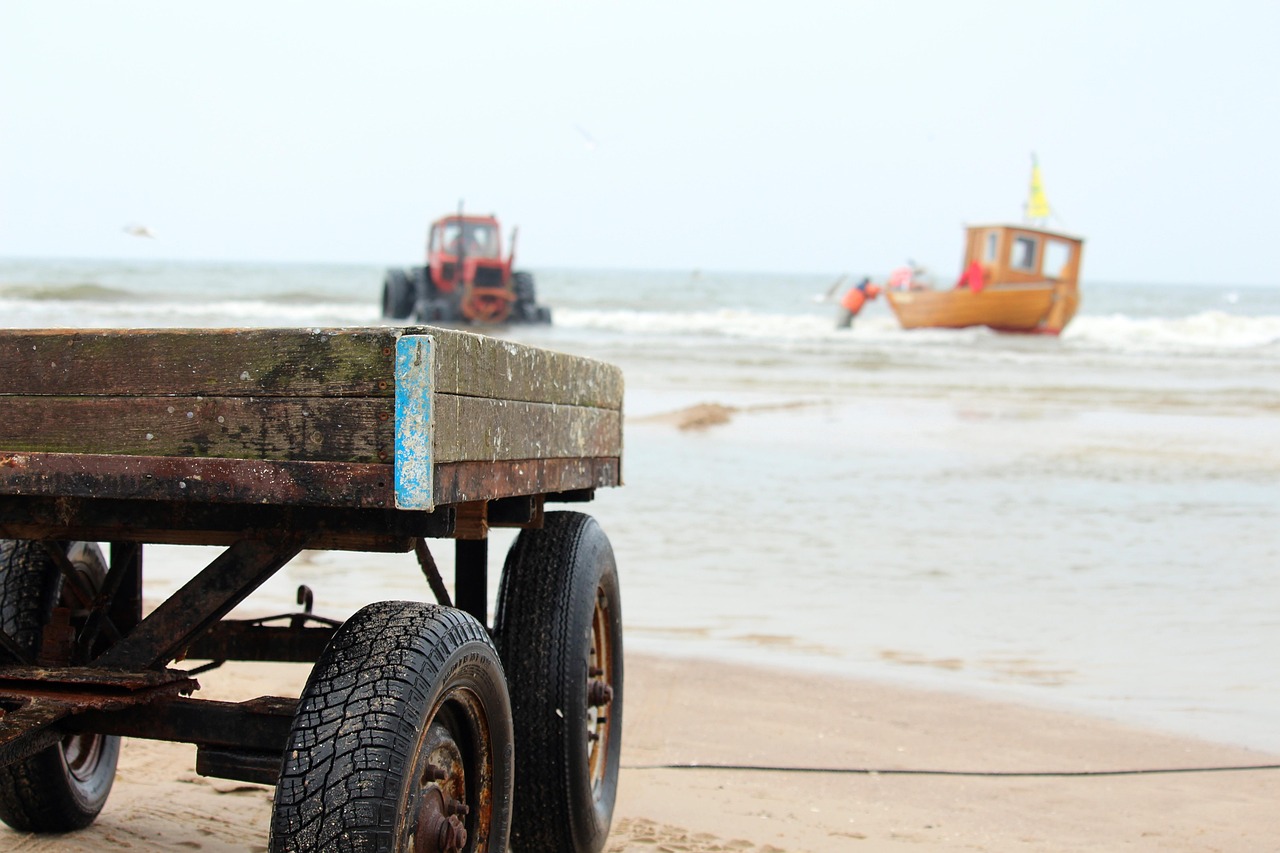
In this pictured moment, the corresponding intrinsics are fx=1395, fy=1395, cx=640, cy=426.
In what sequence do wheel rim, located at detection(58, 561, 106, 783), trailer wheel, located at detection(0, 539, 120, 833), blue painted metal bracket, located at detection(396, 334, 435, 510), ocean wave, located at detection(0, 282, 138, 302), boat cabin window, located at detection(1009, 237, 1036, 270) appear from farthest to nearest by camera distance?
ocean wave, located at detection(0, 282, 138, 302)
boat cabin window, located at detection(1009, 237, 1036, 270)
wheel rim, located at detection(58, 561, 106, 783)
trailer wheel, located at detection(0, 539, 120, 833)
blue painted metal bracket, located at detection(396, 334, 435, 510)

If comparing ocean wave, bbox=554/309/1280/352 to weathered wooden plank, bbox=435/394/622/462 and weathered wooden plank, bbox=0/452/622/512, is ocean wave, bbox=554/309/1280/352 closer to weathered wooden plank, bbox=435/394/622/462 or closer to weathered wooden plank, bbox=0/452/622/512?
weathered wooden plank, bbox=435/394/622/462

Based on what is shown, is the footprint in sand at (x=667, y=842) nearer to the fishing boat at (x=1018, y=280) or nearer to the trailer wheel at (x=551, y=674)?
the trailer wheel at (x=551, y=674)

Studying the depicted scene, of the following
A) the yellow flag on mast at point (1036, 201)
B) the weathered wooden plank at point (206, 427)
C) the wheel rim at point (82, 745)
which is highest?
the yellow flag on mast at point (1036, 201)

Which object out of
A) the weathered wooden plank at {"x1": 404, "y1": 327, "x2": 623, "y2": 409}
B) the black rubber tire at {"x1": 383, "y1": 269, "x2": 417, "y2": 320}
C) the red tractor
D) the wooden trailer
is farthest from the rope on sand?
the black rubber tire at {"x1": 383, "y1": 269, "x2": 417, "y2": 320}

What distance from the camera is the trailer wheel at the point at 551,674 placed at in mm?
2742

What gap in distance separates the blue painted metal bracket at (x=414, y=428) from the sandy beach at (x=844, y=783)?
5.13 ft

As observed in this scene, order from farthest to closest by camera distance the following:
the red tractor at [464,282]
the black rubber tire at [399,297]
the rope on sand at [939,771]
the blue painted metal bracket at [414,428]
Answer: the black rubber tire at [399,297] < the red tractor at [464,282] < the rope on sand at [939,771] < the blue painted metal bracket at [414,428]

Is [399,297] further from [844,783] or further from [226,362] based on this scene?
[226,362]

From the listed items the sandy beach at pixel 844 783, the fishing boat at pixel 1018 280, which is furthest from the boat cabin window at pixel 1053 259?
Answer: the sandy beach at pixel 844 783

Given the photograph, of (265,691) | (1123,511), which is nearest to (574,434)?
(265,691)

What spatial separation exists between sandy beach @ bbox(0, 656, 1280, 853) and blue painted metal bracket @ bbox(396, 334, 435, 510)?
1.56m

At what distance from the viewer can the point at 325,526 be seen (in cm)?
213

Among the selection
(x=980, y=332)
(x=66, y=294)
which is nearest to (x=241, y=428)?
(x=980, y=332)

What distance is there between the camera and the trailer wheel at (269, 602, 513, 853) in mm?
1880
